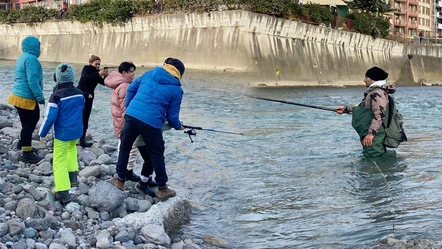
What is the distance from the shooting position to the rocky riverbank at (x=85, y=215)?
5.14 m

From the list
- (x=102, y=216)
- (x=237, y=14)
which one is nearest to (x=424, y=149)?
(x=102, y=216)

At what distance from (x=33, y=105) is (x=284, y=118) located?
34.6 ft

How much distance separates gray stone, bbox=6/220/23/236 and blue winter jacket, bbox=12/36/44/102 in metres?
2.76

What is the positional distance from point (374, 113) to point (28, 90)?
5095 mm

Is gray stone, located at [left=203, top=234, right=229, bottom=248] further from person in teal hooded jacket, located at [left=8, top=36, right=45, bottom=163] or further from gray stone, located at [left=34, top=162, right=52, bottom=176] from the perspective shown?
person in teal hooded jacket, located at [left=8, top=36, right=45, bottom=163]

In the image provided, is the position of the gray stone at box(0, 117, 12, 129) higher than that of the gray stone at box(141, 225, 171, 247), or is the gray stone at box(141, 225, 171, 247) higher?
the gray stone at box(0, 117, 12, 129)

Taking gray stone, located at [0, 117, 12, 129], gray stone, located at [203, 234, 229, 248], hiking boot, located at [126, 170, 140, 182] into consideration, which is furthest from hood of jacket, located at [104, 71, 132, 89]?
gray stone, located at [0, 117, 12, 129]

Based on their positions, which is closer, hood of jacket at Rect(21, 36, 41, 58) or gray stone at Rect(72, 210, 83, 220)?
gray stone at Rect(72, 210, 83, 220)

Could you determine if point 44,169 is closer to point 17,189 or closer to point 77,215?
point 17,189

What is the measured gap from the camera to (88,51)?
4384 centimetres

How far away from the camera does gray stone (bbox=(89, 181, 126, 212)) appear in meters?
5.98

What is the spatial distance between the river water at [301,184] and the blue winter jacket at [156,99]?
131 centimetres

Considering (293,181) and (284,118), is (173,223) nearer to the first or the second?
(293,181)

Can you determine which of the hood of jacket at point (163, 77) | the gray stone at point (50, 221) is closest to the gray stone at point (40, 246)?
the gray stone at point (50, 221)
